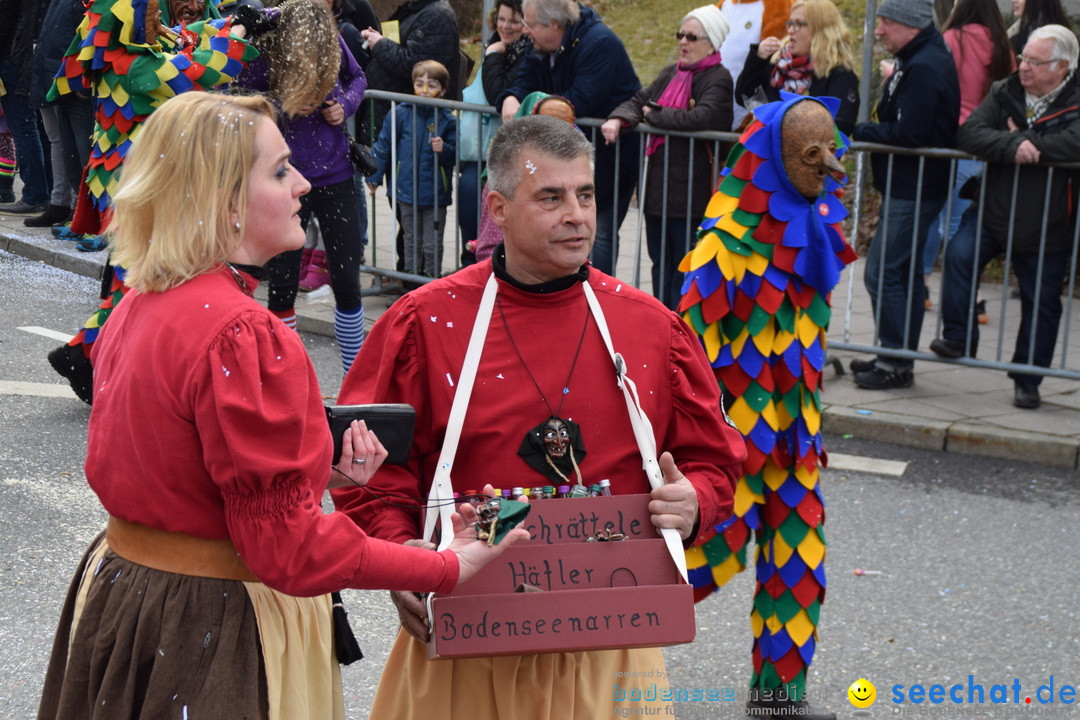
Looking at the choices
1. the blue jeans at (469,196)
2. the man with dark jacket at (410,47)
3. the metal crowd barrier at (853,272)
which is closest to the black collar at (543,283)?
the metal crowd barrier at (853,272)

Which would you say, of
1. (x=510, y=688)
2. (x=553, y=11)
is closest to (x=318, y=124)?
(x=553, y=11)

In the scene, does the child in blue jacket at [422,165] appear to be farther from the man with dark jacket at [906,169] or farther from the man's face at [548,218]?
the man's face at [548,218]

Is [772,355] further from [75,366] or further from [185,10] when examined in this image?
[185,10]

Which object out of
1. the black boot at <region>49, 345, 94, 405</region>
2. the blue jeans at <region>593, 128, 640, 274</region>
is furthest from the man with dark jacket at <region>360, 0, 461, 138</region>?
the black boot at <region>49, 345, 94, 405</region>

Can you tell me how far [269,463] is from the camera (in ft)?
6.73

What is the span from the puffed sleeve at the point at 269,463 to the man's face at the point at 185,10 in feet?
16.7

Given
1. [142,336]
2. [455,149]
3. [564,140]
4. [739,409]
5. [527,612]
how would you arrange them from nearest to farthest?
[142,336] → [527,612] → [564,140] → [739,409] → [455,149]

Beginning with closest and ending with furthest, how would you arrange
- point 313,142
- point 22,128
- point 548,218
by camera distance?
point 548,218, point 313,142, point 22,128

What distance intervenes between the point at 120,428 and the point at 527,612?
2.52 feet

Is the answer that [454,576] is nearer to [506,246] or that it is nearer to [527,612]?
[527,612]

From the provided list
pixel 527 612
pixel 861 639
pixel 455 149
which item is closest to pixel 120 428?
pixel 527 612

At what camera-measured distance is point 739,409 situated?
12.2 feet

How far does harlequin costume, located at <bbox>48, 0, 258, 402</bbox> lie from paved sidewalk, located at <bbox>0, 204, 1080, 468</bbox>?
2178 mm

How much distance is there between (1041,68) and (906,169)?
0.84 meters
